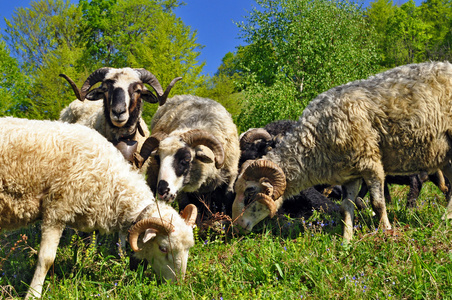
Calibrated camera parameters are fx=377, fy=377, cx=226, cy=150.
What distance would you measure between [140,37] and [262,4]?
11652 millimetres

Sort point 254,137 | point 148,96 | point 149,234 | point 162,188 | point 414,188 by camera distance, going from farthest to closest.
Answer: point 254,137 → point 414,188 → point 148,96 → point 162,188 → point 149,234

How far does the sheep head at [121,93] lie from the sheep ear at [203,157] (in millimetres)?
1276

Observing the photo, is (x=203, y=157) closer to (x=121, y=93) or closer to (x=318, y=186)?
Answer: (x=121, y=93)

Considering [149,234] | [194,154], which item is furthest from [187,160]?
[149,234]

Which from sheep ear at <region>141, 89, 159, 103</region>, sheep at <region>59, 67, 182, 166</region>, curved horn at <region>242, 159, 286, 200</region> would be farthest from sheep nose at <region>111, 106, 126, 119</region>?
curved horn at <region>242, 159, 286, 200</region>

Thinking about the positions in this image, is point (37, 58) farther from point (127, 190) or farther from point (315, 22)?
point (127, 190)

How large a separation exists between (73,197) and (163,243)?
109cm

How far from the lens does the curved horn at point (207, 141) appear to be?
6031 millimetres

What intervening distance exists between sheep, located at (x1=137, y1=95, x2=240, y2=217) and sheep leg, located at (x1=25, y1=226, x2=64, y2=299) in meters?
1.63

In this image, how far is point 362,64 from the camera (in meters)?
24.4

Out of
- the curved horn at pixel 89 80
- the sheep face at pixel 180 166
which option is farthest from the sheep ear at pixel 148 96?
the sheep face at pixel 180 166

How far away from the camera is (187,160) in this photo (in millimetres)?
5883

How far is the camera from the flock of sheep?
4.04 metres

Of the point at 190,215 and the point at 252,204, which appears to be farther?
the point at 252,204
